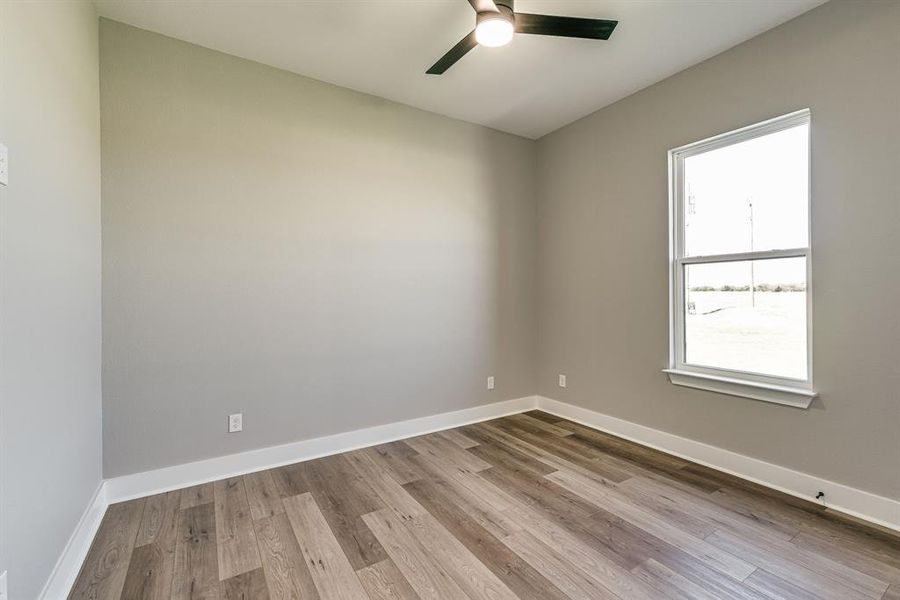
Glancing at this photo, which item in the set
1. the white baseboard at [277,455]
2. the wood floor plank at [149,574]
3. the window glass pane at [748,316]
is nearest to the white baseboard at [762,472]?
the window glass pane at [748,316]

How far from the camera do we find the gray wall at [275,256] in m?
2.25

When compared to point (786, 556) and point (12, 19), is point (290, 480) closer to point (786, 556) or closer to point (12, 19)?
point (12, 19)

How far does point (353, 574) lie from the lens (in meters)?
1.62

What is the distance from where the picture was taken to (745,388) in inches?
95.5

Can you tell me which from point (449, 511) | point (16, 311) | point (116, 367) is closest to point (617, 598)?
point (449, 511)

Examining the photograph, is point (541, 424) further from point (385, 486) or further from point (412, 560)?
point (412, 560)

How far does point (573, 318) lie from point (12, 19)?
368 cm

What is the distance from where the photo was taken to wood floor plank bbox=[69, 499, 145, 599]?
60.5 inches

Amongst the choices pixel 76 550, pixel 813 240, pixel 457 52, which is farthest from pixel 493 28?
pixel 76 550

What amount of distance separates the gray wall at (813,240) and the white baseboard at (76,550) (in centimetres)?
342

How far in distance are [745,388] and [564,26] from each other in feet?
7.89

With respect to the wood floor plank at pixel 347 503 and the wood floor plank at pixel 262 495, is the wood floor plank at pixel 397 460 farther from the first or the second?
the wood floor plank at pixel 262 495

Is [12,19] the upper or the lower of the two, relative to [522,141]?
lower

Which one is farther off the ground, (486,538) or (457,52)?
(457,52)
